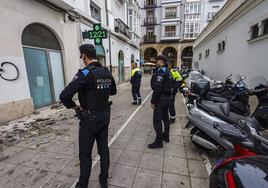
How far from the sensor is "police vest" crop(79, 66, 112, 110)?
70.1 inches

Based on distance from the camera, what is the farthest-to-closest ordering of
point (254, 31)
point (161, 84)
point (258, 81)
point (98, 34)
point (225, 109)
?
point (98, 34)
point (254, 31)
point (258, 81)
point (161, 84)
point (225, 109)

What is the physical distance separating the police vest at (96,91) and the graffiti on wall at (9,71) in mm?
4108

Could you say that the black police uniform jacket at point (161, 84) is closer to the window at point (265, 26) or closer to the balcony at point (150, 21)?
the window at point (265, 26)

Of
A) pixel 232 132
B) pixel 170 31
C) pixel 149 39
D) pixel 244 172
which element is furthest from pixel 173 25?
pixel 244 172

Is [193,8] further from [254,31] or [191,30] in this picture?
[254,31]

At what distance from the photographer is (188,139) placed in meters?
3.59

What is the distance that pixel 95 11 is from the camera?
31.4 feet

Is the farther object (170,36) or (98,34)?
(170,36)

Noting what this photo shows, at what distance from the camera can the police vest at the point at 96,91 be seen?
1781 millimetres

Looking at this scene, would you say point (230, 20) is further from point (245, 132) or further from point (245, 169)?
point (245, 169)

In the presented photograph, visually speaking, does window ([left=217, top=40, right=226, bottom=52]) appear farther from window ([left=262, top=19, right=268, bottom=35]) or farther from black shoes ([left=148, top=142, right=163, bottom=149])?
black shoes ([left=148, top=142, right=163, bottom=149])

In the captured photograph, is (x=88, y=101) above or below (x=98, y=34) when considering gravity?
below

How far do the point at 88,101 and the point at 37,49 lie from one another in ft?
17.1

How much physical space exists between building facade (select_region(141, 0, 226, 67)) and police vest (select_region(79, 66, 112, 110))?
28.6 meters
